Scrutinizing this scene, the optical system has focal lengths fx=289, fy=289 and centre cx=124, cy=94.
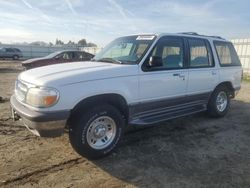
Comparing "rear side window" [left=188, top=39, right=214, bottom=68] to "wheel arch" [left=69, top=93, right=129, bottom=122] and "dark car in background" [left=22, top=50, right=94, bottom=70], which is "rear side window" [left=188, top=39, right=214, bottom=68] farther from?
"dark car in background" [left=22, top=50, right=94, bottom=70]

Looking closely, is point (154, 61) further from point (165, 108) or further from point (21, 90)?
point (21, 90)

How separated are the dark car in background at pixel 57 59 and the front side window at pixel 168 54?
10774mm

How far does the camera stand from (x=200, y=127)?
6465mm

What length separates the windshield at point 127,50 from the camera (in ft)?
17.0

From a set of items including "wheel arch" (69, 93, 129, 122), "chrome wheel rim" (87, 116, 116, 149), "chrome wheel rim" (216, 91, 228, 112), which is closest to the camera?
"wheel arch" (69, 93, 129, 122)

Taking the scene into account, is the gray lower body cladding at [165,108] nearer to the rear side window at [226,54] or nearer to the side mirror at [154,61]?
the side mirror at [154,61]

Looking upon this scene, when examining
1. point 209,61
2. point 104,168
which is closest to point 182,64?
point 209,61

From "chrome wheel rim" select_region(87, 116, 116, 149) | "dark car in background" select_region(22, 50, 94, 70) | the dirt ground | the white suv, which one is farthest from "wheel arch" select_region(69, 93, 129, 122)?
"dark car in background" select_region(22, 50, 94, 70)

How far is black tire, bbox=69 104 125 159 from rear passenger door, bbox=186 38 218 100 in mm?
2183

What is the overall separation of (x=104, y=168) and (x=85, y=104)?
99 centimetres

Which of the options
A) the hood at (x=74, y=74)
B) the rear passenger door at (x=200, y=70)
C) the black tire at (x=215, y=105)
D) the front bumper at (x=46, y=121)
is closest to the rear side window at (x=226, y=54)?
the rear passenger door at (x=200, y=70)

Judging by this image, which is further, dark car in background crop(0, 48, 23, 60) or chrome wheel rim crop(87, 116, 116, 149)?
dark car in background crop(0, 48, 23, 60)

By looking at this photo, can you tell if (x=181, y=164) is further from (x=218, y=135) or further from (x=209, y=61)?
(x=209, y=61)

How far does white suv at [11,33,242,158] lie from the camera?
406 cm
